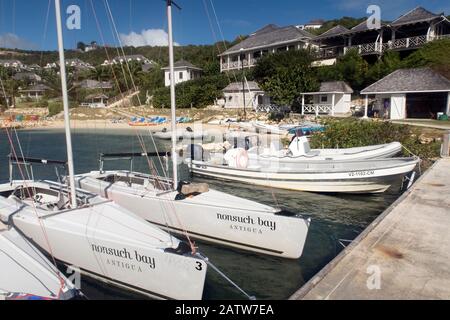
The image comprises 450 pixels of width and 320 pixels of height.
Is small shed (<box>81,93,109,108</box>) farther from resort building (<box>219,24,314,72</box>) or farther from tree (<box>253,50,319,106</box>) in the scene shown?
tree (<box>253,50,319,106</box>)

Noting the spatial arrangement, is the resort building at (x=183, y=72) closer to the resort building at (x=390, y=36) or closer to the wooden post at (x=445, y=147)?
the resort building at (x=390, y=36)

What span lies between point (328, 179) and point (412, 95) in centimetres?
2697

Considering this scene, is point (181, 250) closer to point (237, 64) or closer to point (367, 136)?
point (367, 136)

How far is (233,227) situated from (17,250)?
18.6ft

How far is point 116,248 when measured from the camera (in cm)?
794

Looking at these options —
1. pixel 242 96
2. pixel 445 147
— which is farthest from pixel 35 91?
pixel 445 147

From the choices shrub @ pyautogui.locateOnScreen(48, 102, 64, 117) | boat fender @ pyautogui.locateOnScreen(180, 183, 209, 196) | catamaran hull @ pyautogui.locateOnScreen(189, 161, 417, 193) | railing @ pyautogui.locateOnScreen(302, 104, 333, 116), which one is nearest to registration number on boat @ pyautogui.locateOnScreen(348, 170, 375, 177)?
catamaran hull @ pyautogui.locateOnScreen(189, 161, 417, 193)

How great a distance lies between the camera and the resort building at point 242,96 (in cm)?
5281

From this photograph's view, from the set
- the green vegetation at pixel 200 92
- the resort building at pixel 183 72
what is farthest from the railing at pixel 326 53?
the resort building at pixel 183 72

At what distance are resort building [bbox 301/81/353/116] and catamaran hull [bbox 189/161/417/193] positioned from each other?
2683 centimetres

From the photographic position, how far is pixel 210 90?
59.5m

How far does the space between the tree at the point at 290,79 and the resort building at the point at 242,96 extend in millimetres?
4510

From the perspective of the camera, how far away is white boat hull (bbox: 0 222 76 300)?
20.9 ft
